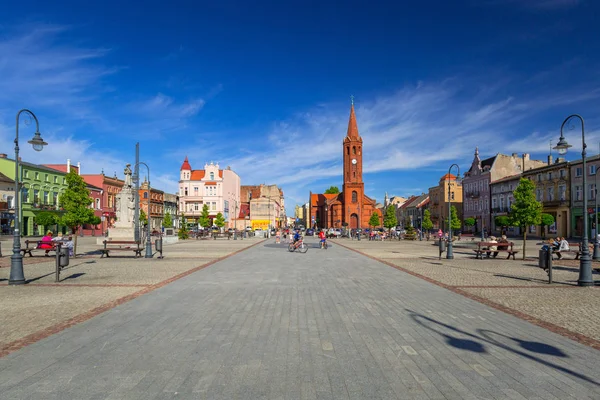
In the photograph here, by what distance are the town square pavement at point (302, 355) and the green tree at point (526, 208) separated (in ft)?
46.0

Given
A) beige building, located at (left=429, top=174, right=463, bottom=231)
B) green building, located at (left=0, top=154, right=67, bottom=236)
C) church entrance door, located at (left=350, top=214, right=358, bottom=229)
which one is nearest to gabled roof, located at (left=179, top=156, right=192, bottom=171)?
green building, located at (left=0, top=154, right=67, bottom=236)

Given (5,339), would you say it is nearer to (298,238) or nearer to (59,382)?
(59,382)

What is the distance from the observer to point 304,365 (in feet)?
17.0

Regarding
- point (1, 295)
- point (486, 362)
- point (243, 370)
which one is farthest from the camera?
point (1, 295)

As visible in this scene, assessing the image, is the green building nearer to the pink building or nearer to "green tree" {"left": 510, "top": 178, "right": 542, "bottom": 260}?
the pink building

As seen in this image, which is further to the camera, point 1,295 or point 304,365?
point 1,295

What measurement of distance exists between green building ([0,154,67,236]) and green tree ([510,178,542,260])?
51.0 meters

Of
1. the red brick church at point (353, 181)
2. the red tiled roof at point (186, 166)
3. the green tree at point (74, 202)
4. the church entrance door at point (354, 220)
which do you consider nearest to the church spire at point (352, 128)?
the red brick church at point (353, 181)

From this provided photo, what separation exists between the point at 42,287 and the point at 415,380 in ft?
36.4

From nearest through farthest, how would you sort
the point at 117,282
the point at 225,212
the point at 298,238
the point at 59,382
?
the point at 59,382
the point at 117,282
the point at 298,238
the point at 225,212

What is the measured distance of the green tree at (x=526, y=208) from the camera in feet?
68.8

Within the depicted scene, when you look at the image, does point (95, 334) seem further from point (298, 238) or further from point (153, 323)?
point (298, 238)

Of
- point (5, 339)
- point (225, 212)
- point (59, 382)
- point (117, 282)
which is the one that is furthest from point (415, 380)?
point (225, 212)

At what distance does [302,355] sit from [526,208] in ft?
64.1
